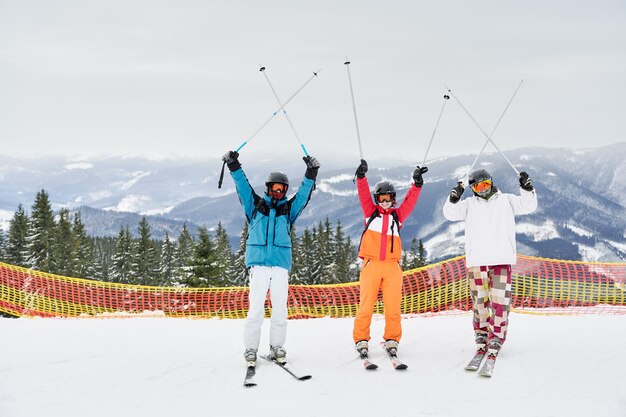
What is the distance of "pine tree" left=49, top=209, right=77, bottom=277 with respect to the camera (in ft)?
146

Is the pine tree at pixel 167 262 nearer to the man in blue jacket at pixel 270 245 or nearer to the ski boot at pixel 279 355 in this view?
the ski boot at pixel 279 355

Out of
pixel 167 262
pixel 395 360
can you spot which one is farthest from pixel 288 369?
pixel 167 262

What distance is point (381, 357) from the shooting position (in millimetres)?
6805

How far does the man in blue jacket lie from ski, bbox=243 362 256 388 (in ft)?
0.18

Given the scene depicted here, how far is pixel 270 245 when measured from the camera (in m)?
6.36

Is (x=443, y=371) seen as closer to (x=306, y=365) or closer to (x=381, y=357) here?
(x=381, y=357)

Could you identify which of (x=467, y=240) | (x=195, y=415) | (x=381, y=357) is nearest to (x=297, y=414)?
(x=195, y=415)

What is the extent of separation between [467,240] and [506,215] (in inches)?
21.9

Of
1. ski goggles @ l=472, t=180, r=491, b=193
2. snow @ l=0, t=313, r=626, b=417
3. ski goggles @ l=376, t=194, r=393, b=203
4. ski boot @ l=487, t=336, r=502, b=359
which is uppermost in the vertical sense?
ski goggles @ l=472, t=180, r=491, b=193

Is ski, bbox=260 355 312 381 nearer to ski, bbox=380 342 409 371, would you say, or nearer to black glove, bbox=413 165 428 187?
ski, bbox=380 342 409 371

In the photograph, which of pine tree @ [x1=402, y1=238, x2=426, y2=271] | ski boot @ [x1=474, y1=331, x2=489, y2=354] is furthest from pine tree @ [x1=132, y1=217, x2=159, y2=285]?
ski boot @ [x1=474, y1=331, x2=489, y2=354]

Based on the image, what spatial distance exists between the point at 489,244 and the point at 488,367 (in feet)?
4.70

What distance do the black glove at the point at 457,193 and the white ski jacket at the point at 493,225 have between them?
2.9 inches

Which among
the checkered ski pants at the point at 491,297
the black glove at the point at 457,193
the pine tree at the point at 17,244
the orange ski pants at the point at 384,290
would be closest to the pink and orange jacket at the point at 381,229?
the orange ski pants at the point at 384,290
